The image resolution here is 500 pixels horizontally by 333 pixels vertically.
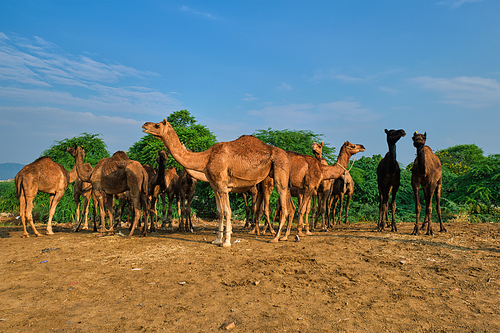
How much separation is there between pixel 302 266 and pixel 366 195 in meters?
15.3

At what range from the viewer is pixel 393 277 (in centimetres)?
591

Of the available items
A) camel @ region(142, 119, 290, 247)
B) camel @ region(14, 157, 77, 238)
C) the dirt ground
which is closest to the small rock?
the dirt ground

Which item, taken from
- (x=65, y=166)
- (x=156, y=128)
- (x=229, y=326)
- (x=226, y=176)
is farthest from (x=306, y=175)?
(x=65, y=166)

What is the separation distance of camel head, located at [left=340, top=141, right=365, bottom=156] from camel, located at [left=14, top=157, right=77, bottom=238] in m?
10.9

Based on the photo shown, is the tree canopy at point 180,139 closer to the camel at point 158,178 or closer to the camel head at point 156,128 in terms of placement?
the camel at point 158,178

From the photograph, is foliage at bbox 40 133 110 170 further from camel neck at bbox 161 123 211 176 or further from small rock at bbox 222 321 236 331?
small rock at bbox 222 321 236 331

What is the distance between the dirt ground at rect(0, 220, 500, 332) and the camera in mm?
4133

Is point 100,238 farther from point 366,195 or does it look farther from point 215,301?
point 366,195

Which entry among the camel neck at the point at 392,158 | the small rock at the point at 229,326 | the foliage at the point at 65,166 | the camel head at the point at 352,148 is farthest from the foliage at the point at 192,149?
the small rock at the point at 229,326

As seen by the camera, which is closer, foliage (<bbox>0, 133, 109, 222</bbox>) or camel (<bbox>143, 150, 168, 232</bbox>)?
camel (<bbox>143, 150, 168, 232</bbox>)

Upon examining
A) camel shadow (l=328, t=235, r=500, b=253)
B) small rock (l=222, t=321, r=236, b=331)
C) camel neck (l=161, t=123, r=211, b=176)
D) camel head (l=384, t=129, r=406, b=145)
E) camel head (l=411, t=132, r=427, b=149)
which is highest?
camel head (l=384, t=129, r=406, b=145)

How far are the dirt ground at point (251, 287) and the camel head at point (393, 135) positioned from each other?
11.4ft

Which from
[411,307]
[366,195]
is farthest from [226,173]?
[366,195]

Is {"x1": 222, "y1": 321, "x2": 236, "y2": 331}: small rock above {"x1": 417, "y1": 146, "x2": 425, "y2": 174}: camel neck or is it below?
below
